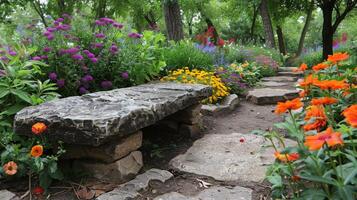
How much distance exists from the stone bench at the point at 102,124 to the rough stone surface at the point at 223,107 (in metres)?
1.56

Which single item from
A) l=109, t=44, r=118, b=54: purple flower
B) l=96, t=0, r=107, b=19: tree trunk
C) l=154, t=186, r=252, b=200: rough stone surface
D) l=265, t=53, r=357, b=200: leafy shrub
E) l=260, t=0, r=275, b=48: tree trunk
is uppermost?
l=96, t=0, r=107, b=19: tree trunk

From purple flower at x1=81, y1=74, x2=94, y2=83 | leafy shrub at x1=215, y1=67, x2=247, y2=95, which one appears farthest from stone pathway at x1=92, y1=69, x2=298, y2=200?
leafy shrub at x1=215, y1=67, x2=247, y2=95

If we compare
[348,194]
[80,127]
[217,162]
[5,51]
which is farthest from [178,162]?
[5,51]

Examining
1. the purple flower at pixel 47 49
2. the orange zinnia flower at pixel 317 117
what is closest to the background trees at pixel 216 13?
the purple flower at pixel 47 49

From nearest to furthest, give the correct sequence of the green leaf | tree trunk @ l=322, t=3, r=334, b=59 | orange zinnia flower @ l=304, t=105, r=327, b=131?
1. orange zinnia flower @ l=304, t=105, r=327, b=131
2. the green leaf
3. tree trunk @ l=322, t=3, r=334, b=59

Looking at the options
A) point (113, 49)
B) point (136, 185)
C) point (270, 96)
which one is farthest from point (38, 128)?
point (270, 96)

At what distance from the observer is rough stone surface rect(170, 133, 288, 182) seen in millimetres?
2847

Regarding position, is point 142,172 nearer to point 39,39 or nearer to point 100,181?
point 100,181

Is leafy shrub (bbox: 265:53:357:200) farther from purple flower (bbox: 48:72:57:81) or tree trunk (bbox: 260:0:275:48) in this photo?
tree trunk (bbox: 260:0:275:48)

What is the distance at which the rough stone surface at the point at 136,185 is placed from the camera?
7.93 feet

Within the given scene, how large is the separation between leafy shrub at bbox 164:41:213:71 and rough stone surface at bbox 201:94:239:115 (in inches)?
35.3

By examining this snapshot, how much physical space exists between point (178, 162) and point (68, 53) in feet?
5.74

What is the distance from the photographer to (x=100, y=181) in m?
2.65

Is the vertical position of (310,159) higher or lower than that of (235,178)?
higher
